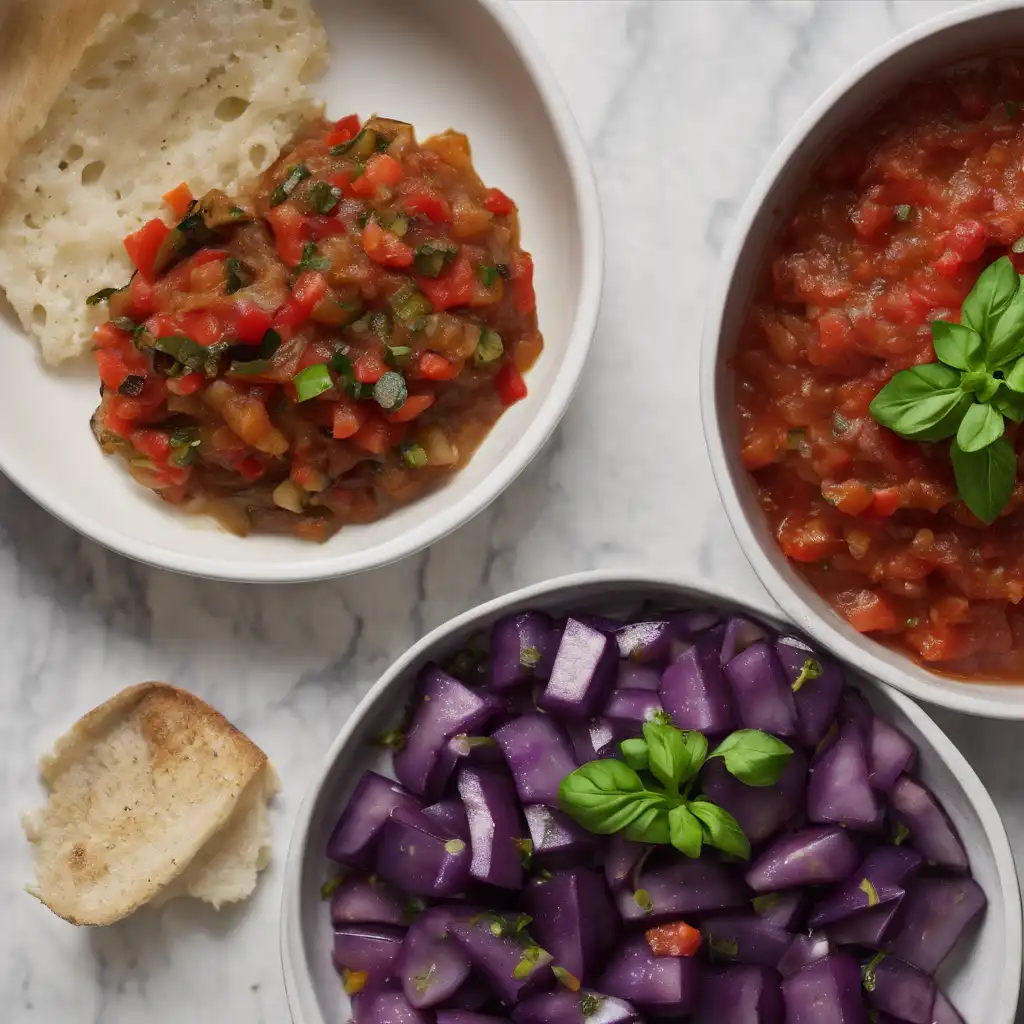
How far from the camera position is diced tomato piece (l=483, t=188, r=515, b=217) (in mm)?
2791

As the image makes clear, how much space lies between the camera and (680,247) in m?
2.94

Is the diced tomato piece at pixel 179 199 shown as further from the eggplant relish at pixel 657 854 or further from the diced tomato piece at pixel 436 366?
the eggplant relish at pixel 657 854

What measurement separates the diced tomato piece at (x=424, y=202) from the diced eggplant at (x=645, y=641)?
3.31 feet

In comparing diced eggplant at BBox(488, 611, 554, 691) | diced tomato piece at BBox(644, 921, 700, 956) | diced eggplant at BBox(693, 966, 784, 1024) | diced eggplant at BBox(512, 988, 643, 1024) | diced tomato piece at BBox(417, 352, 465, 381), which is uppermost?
diced tomato piece at BBox(417, 352, 465, 381)

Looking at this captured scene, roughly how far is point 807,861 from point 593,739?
51cm

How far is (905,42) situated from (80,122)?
1.83m

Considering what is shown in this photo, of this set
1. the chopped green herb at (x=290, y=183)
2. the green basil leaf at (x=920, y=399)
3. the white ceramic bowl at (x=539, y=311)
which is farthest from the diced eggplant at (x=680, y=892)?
the chopped green herb at (x=290, y=183)

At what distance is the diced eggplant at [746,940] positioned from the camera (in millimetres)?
2559

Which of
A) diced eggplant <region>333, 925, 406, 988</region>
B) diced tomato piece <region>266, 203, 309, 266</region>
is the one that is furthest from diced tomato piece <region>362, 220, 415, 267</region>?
diced eggplant <region>333, 925, 406, 988</region>

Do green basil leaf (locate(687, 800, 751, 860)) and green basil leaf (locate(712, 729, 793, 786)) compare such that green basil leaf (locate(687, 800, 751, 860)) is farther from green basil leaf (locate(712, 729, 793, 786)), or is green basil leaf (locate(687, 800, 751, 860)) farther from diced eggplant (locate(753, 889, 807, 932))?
diced eggplant (locate(753, 889, 807, 932))

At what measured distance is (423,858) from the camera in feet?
8.47

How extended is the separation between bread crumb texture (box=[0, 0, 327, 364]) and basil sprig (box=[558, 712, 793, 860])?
157 cm

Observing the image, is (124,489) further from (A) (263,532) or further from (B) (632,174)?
(B) (632,174)

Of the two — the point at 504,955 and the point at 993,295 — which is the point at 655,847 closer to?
the point at 504,955
